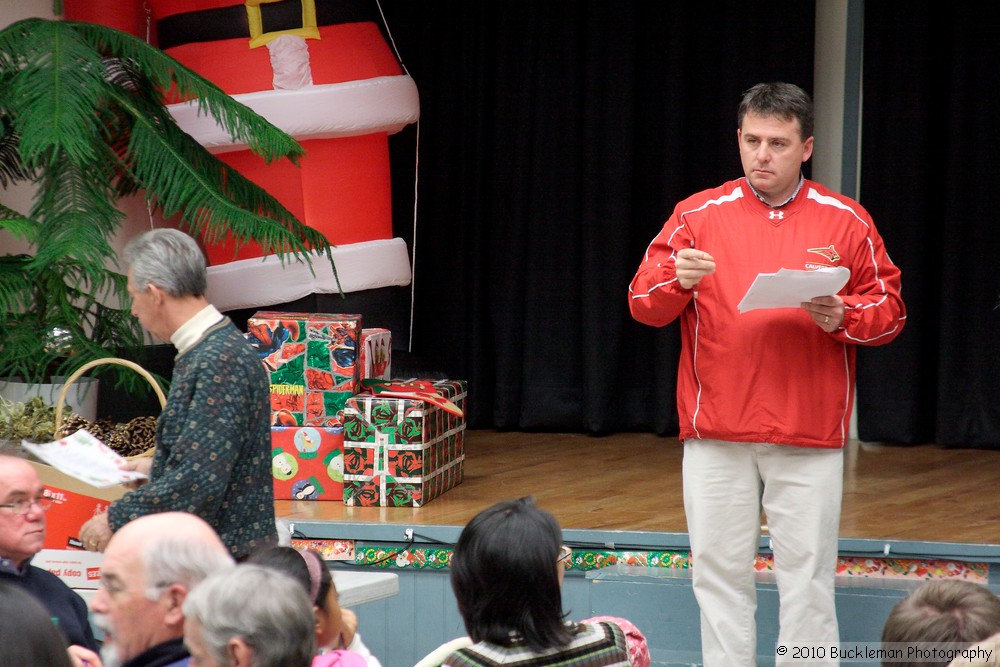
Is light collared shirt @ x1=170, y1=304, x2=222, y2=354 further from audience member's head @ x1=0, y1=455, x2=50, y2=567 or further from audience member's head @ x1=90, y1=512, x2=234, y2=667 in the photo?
audience member's head @ x1=90, y1=512, x2=234, y2=667

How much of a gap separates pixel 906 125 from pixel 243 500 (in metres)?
3.25

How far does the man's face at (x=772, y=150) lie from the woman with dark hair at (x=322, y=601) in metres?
1.16

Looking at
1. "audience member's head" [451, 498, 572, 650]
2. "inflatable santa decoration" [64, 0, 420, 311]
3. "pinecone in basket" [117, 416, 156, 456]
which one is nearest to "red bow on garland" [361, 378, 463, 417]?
"inflatable santa decoration" [64, 0, 420, 311]

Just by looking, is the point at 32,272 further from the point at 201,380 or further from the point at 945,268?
the point at 945,268

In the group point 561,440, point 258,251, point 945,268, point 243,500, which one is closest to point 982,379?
point 945,268

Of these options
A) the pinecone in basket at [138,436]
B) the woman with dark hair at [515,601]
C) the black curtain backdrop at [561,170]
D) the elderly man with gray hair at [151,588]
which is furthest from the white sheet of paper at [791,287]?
the black curtain backdrop at [561,170]

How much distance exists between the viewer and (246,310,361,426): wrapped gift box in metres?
3.63

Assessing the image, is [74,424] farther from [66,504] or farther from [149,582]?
[149,582]

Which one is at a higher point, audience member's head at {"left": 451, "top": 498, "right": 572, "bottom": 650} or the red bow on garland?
audience member's head at {"left": 451, "top": 498, "right": 572, "bottom": 650}

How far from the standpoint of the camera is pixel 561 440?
473cm

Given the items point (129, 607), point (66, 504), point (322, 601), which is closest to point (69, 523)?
point (66, 504)

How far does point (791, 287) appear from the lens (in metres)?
2.27

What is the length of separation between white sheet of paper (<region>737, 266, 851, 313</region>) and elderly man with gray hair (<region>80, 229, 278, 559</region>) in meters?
0.91

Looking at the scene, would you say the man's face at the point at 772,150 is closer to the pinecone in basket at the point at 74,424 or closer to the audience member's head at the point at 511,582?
the audience member's head at the point at 511,582
